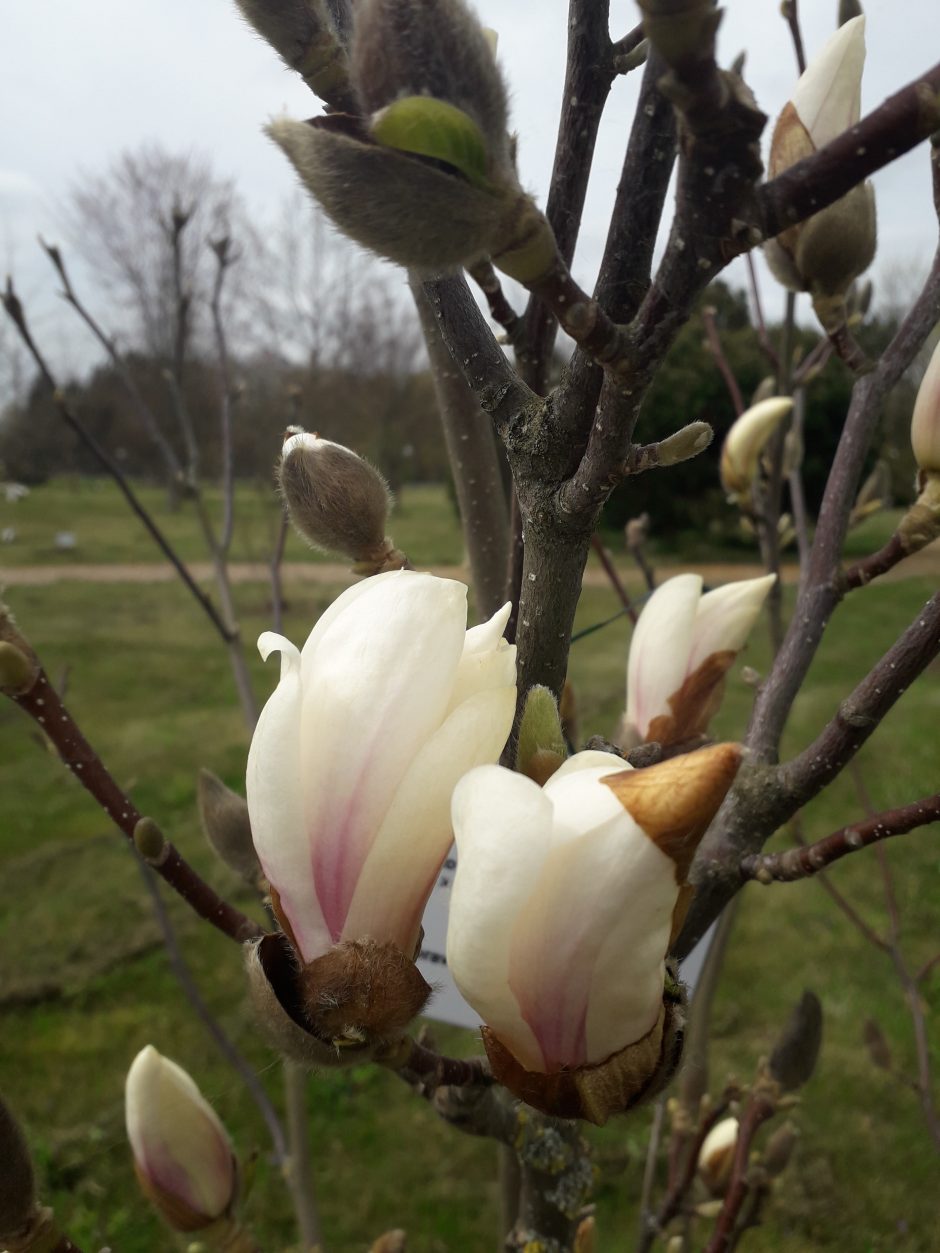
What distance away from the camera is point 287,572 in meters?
7.23

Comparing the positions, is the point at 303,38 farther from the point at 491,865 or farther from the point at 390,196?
the point at 491,865

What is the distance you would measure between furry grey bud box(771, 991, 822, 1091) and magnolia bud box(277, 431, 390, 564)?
19.3 inches

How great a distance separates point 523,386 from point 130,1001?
2.19 meters

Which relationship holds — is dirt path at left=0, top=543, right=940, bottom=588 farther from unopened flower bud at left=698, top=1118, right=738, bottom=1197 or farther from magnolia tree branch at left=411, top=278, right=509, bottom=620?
magnolia tree branch at left=411, top=278, right=509, bottom=620

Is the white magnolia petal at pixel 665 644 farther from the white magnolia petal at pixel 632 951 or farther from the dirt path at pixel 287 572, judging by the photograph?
the dirt path at pixel 287 572

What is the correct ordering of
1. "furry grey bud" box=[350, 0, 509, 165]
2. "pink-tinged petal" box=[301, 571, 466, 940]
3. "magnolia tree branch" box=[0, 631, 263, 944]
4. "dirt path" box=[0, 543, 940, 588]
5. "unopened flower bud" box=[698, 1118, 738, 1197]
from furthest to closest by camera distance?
"dirt path" box=[0, 543, 940, 588]
"unopened flower bud" box=[698, 1118, 738, 1197]
"magnolia tree branch" box=[0, 631, 263, 944]
"pink-tinged petal" box=[301, 571, 466, 940]
"furry grey bud" box=[350, 0, 509, 165]

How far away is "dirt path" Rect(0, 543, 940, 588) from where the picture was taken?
611 centimetres

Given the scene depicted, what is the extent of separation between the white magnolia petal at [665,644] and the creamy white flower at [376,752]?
284mm

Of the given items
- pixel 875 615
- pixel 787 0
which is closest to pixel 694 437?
pixel 787 0

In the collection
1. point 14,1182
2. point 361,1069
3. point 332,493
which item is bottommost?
point 361,1069

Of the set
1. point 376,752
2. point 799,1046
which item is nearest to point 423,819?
point 376,752

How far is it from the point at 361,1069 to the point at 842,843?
1.85 meters

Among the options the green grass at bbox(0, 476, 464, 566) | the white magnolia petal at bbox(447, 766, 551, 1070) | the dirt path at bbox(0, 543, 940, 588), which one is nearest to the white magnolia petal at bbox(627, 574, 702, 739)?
the white magnolia petal at bbox(447, 766, 551, 1070)

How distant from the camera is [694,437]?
0.34m
